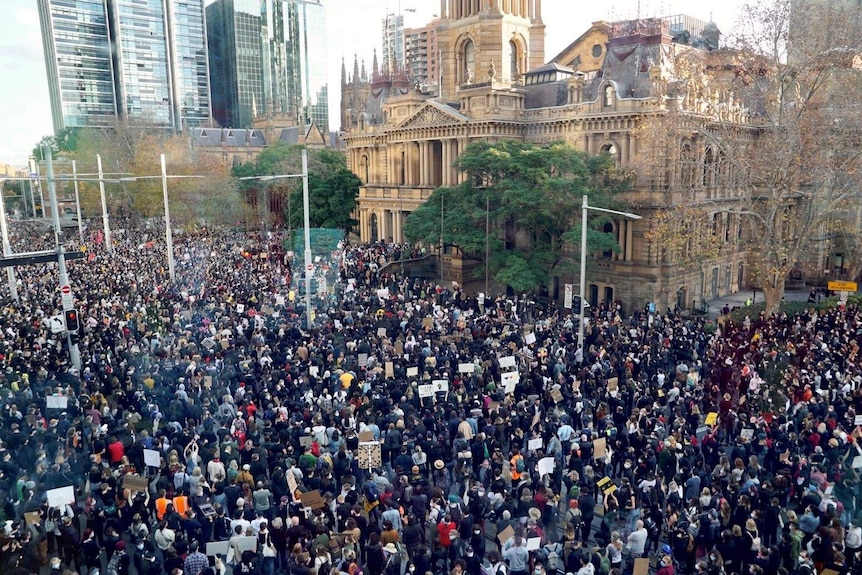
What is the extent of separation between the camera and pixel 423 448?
1539 cm

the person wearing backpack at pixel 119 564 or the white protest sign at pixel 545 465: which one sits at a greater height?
the white protest sign at pixel 545 465

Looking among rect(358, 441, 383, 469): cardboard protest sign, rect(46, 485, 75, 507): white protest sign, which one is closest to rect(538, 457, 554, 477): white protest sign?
rect(358, 441, 383, 469): cardboard protest sign

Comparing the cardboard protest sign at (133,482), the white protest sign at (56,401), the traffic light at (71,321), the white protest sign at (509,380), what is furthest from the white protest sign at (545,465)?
the traffic light at (71,321)

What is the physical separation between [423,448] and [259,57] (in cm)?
12852

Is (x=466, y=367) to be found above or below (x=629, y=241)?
below

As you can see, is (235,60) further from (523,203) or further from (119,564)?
(119,564)

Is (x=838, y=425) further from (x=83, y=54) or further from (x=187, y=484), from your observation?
(x=83, y=54)

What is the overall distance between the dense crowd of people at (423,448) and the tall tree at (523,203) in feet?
36.8

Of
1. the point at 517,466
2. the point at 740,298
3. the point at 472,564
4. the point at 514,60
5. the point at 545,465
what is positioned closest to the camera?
the point at 472,564

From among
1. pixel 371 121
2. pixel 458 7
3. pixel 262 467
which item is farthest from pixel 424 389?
pixel 371 121

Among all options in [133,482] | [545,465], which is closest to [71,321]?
[133,482]

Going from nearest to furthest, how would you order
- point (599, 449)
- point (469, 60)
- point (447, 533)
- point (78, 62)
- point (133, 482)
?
point (447, 533), point (133, 482), point (599, 449), point (469, 60), point (78, 62)

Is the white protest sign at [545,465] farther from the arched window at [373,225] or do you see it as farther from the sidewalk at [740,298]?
the arched window at [373,225]

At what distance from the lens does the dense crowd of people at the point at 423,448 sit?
12.1 metres
